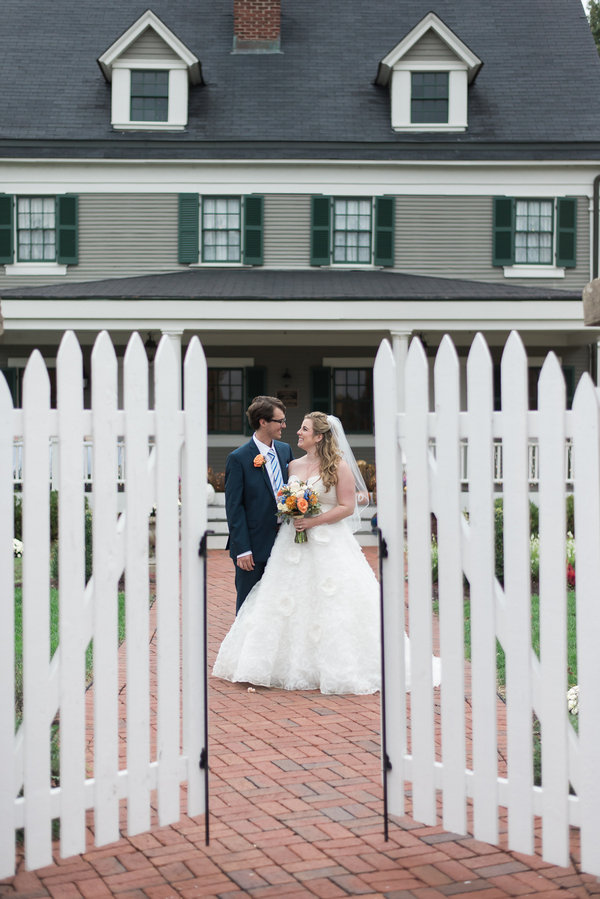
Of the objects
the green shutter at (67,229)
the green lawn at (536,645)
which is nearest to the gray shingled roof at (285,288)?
the green shutter at (67,229)

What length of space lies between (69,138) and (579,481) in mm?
16489

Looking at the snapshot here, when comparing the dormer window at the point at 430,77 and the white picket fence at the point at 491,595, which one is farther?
the dormer window at the point at 430,77

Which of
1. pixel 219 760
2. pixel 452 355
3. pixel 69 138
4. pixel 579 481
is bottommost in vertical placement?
pixel 219 760

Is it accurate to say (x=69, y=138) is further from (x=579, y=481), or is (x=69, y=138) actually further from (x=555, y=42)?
(x=579, y=481)

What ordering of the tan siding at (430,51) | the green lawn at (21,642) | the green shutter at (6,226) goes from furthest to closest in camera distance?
the tan siding at (430,51), the green shutter at (6,226), the green lawn at (21,642)

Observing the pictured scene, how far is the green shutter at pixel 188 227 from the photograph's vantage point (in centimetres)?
1820

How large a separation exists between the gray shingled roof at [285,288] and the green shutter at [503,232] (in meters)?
0.59

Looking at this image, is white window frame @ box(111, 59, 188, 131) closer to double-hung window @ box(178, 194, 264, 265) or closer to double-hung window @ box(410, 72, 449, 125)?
double-hung window @ box(178, 194, 264, 265)

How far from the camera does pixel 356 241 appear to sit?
18.6 m

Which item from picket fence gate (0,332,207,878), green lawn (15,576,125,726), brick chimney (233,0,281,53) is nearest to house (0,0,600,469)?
brick chimney (233,0,281,53)

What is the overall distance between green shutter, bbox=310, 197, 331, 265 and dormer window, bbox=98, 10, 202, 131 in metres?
3.08

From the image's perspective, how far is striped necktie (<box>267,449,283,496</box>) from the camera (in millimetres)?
6688

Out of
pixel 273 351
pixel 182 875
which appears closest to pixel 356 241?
pixel 273 351

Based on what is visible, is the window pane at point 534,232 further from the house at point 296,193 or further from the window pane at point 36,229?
the window pane at point 36,229
